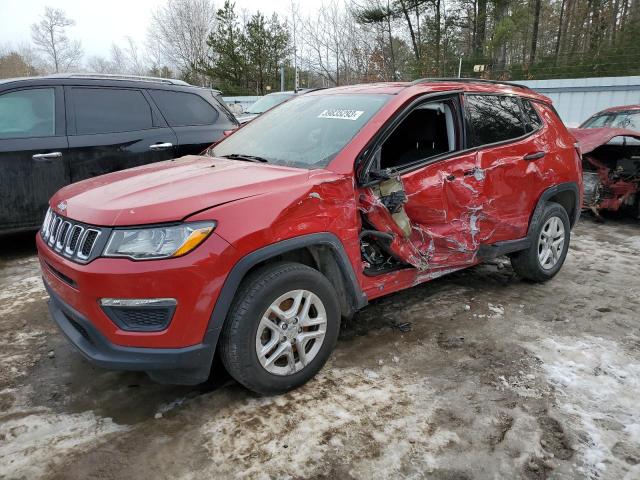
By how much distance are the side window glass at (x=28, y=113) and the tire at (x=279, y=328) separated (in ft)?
12.1

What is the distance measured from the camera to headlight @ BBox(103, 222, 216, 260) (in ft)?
7.25

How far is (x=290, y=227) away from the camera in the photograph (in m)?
2.53

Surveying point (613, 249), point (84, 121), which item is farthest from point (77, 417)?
point (613, 249)

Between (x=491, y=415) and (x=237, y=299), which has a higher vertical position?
(x=237, y=299)

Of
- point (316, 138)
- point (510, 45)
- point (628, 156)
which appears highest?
point (510, 45)

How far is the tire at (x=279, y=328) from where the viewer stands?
7.88 ft

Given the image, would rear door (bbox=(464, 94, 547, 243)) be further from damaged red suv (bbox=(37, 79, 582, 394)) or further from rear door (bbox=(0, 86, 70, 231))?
rear door (bbox=(0, 86, 70, 231))

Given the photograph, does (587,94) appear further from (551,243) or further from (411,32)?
(411,32)

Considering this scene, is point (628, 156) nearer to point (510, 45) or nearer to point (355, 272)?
point (355, 272)

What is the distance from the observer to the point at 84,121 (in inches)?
201

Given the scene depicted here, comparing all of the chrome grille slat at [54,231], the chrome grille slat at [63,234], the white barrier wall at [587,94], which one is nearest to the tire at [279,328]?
the chrome grille slat at [63,234]

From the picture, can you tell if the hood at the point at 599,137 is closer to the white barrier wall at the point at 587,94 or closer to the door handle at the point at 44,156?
the door handle at the point at 44,156

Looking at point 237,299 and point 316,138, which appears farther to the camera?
point 316,138

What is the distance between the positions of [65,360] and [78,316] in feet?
3.19
